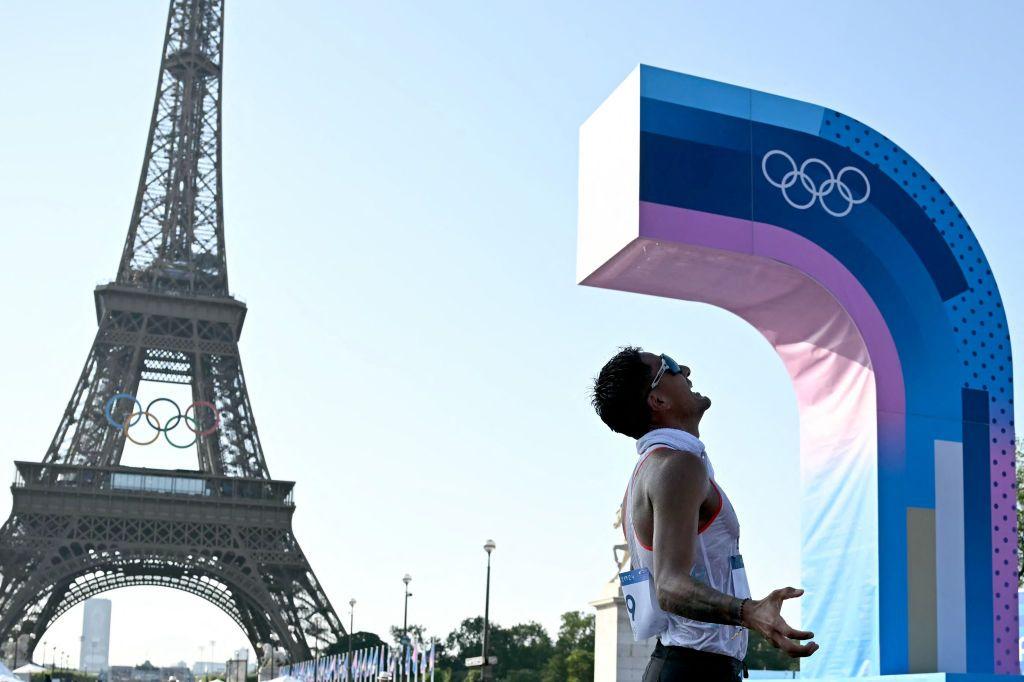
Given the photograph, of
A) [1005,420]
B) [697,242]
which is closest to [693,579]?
[697,242]

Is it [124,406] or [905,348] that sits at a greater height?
[124,406]

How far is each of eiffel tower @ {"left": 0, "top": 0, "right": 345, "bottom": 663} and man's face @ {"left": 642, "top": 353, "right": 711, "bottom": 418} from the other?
55627mm

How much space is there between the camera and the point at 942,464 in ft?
40.9

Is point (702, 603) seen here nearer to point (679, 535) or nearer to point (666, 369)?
point (679, 535)

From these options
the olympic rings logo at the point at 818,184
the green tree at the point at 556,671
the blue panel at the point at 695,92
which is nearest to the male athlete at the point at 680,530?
the blue panel at the point at 695,92

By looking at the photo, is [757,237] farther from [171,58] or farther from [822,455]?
[171,58]

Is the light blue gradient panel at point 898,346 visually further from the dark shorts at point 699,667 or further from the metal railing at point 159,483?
the metal railing at point 159,483

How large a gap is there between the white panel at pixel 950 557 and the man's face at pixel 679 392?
933 cm

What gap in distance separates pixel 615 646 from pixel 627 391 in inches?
613

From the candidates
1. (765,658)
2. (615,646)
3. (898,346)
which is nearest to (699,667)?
(898,346)

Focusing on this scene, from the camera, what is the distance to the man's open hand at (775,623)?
2869 millimetres

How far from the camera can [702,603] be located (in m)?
3.12

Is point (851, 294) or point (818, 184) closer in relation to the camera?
point (851, 294)

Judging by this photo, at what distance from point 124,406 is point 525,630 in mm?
36231
